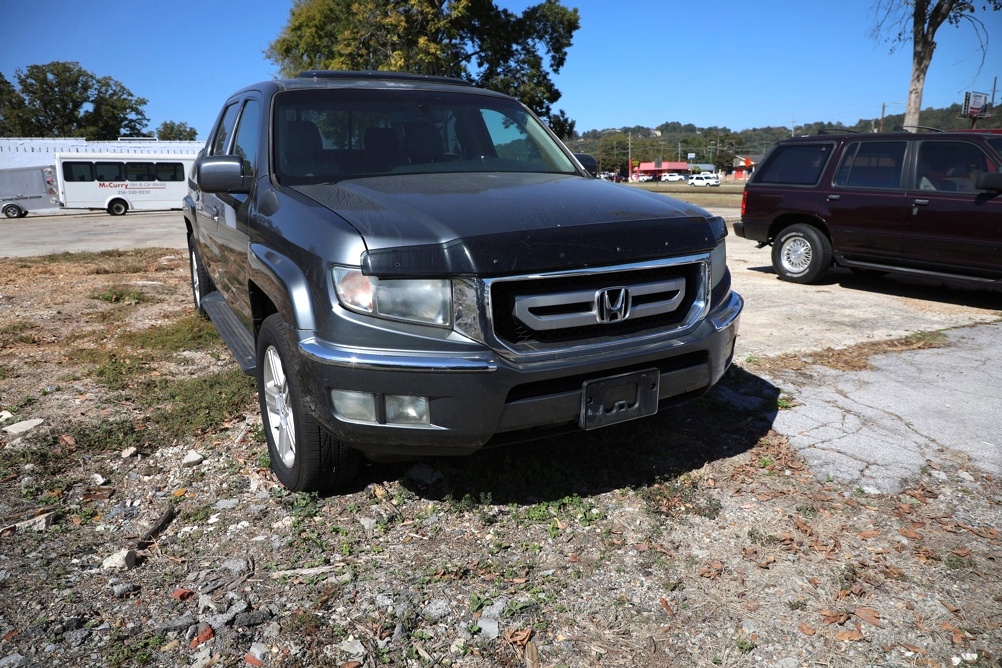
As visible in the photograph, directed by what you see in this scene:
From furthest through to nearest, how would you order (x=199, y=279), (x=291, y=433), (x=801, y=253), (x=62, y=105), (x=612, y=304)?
(x=62, y=105) < (x=801, y=253) < (x=199, y=279) < (x=291, y=433) < (x=612, y=304)

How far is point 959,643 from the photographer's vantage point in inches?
92.5

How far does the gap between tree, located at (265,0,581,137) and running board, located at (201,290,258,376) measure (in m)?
23.2

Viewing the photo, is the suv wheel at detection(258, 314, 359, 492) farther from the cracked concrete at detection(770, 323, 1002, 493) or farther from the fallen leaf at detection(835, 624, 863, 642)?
the cracked concrete at detection(770, 323, 1002, 493)

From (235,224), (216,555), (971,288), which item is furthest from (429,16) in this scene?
(216,555)

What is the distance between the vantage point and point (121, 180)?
3080 centimetres

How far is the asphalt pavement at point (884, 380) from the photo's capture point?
3795 mm

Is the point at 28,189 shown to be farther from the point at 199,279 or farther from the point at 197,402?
the point at 197,402

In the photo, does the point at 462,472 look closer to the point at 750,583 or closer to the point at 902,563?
the point at 750,583

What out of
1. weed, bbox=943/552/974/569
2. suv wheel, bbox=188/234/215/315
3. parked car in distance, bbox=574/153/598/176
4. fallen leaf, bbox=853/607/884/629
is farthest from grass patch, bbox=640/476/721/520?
suv wheel, bbox=188/234/215/315

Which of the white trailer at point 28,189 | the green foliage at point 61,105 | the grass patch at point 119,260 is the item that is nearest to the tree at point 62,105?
the green foliage at point 61,105

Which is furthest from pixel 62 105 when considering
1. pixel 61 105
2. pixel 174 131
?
pixel 174 131

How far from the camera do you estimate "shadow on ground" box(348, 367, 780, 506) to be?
3402mm

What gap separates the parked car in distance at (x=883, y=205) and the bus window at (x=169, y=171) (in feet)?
94.6

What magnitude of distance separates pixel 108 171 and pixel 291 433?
1268 inches
